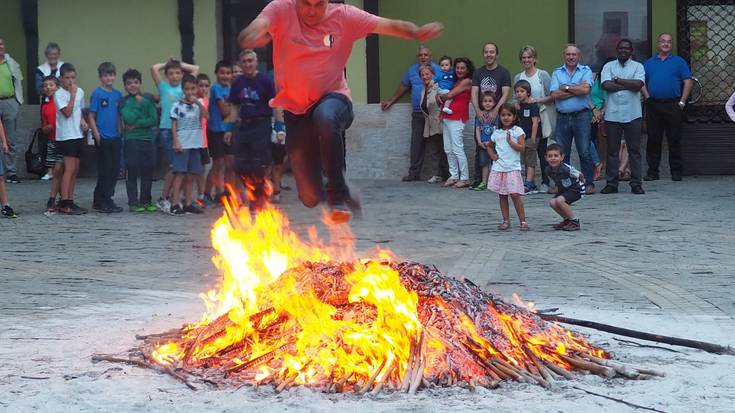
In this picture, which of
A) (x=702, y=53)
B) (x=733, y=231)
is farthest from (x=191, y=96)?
(x=702, y=53)

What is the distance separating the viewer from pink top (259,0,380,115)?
7562 millimetres

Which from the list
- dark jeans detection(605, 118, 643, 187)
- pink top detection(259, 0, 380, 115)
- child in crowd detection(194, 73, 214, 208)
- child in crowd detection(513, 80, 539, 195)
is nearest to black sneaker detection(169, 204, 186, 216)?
child in crowd detection(194, 73, 214, 208)

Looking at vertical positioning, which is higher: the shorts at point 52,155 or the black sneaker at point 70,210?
the shorts at point 52,155

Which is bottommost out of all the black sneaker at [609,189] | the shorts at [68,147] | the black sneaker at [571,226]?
the black sneaker at [571,226]

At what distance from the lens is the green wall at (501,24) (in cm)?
1819

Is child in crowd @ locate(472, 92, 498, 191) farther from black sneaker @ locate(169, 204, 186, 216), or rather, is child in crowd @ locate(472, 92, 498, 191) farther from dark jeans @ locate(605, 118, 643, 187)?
black sneaker @ locate(169, 204, 186, 216)

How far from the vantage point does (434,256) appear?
10953mm

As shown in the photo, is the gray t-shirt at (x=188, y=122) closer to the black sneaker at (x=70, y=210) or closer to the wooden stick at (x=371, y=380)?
the black sneaker at (x=70, y=210)

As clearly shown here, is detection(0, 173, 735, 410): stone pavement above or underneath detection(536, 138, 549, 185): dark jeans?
underneath

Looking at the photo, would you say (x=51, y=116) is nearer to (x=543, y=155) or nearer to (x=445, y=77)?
(x=445, y=77)

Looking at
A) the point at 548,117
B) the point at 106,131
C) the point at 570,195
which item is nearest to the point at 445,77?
the point at 548,117

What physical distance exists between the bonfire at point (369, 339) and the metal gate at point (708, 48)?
12.2 meters

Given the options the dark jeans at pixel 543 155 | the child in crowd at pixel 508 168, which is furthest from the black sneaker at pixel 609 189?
the child in crowd at pixel 508 168

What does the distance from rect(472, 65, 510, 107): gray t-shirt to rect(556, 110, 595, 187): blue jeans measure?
96 centimetres
